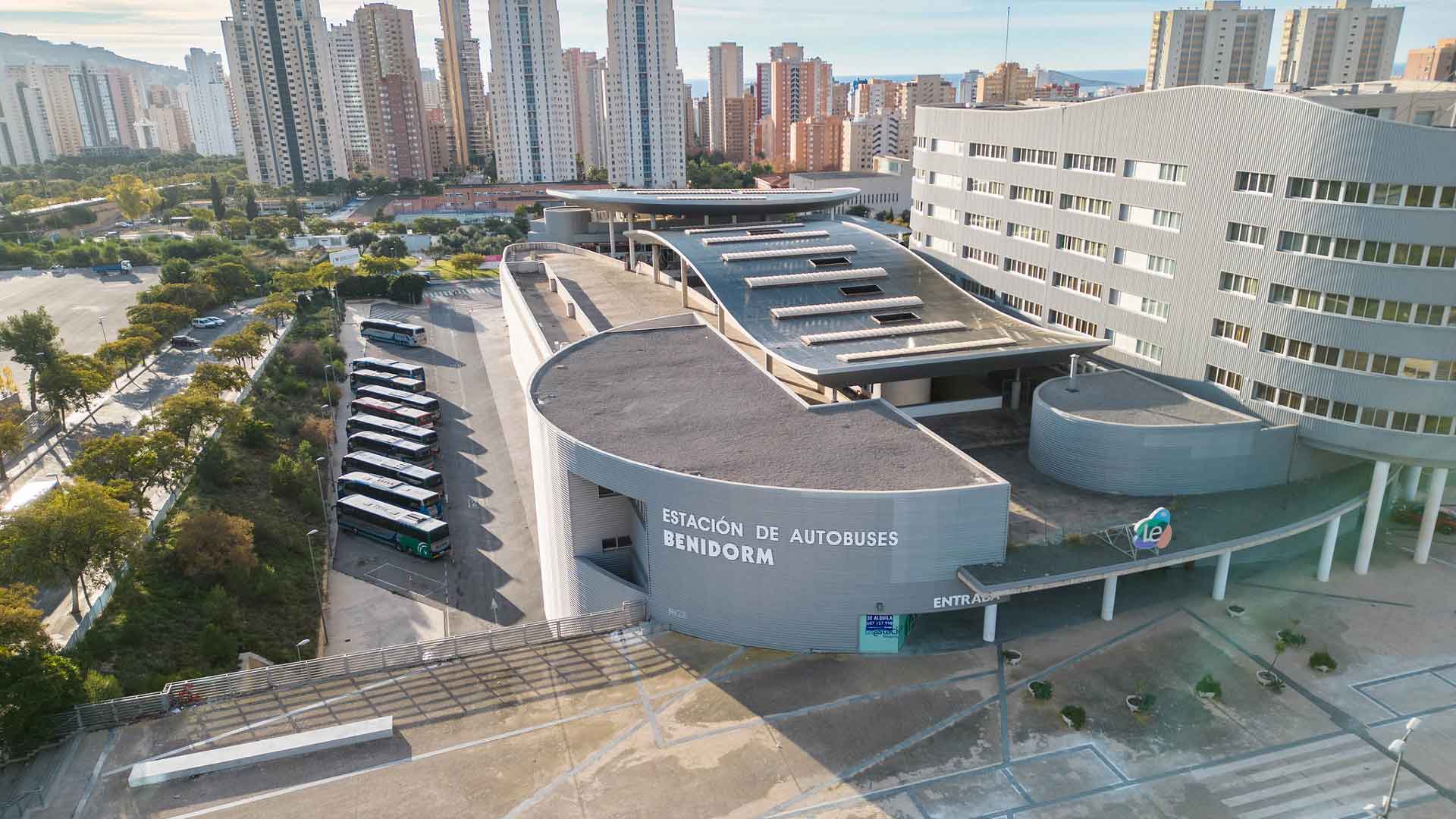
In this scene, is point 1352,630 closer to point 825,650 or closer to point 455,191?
point 825,650

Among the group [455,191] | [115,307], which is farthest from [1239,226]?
[455,191]

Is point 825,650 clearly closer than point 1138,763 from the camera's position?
No

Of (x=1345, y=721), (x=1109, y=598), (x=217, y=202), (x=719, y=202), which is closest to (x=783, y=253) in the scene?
(x=719, y=202)

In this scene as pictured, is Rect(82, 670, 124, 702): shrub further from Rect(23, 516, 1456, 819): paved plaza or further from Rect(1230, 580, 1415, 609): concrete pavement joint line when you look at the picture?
Rect(1230, 580, 1415, 609): concrete pavement joint line

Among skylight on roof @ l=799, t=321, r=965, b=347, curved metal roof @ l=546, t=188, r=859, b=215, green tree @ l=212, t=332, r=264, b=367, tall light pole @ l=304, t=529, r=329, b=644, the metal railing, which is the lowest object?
tall light pole @ l=304, t=529, r=329, b=644

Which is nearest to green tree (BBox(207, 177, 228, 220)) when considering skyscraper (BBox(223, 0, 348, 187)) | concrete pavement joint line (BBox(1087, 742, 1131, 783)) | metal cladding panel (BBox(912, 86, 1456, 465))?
skyscraper (BBox(223, 0, 348, 187))

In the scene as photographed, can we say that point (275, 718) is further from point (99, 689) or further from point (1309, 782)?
point (1309, 782)

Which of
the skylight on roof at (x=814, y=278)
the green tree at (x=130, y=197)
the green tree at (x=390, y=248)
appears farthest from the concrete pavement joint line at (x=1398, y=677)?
the green tree at (x=130, y=197)
